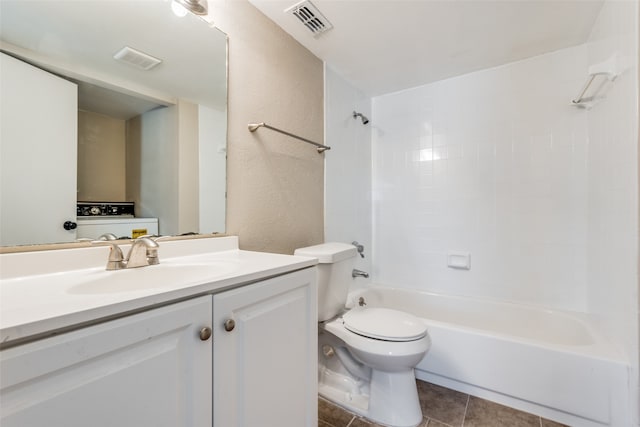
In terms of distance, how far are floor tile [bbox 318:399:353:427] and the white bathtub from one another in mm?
569

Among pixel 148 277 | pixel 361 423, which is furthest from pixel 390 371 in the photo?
pixel 148 277

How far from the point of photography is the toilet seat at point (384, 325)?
1.33 meters

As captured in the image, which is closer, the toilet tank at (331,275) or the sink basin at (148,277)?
the sink basin at (148,277)

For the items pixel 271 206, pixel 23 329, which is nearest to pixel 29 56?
pixel 23 329

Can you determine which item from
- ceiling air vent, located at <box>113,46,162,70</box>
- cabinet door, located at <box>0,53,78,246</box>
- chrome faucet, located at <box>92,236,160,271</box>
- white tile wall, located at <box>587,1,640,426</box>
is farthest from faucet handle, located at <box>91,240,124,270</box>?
white tile wall, located at <box>587,1,640,426</box>

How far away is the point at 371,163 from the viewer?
2.59 m

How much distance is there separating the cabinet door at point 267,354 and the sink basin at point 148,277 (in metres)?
0.13

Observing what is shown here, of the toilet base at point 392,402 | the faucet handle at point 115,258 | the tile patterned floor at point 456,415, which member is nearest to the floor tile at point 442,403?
the tile patterned floor at point 456,415

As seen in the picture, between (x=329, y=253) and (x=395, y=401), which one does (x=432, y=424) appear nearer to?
(x=395, y=401)

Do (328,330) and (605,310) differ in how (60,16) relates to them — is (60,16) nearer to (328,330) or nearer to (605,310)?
(328,330)

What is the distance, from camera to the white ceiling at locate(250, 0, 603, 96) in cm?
146

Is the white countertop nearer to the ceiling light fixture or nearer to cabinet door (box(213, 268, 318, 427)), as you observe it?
cabinet door (box(213, 268, 318, 427))

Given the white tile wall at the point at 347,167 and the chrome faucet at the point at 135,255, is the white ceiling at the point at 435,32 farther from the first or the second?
the chrome faucet at the point at 135,255

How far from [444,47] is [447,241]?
1.38 metres
